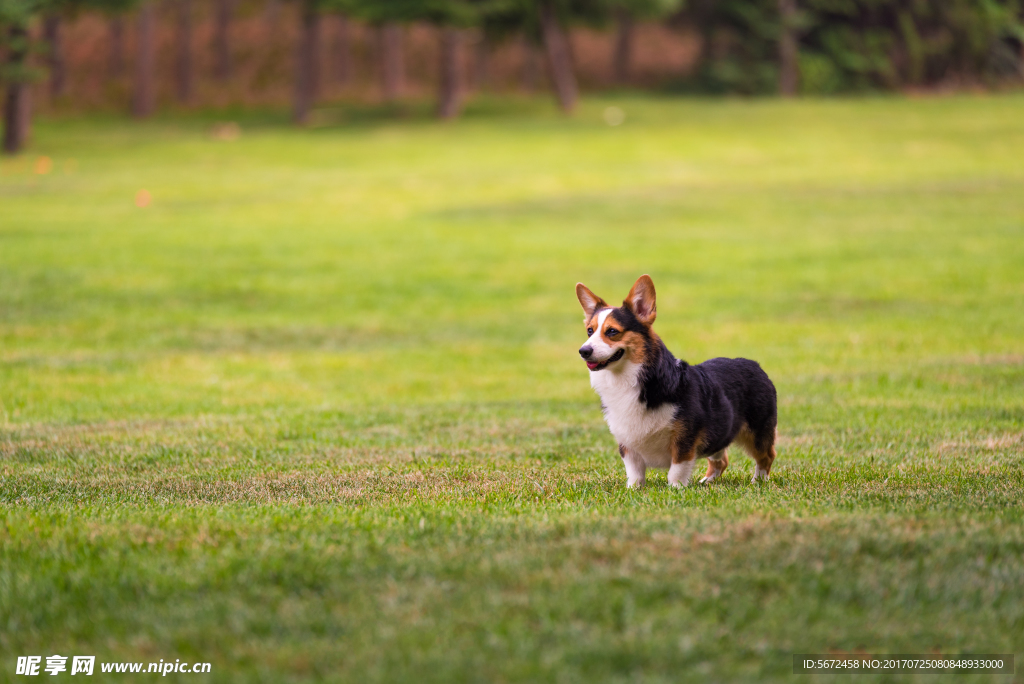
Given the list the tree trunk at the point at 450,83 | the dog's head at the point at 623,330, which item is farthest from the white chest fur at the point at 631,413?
the tree trunk at the point at 450,83

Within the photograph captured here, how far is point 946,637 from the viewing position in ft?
14.5

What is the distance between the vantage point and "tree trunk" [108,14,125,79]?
66.0m

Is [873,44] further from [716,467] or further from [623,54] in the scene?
[716,467]

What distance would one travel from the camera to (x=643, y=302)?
271 inches

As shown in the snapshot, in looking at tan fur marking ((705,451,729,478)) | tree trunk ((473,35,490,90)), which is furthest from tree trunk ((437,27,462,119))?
tan fur marking ((705,451,729,478))

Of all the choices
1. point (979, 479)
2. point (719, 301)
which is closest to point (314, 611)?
point (979, 479)

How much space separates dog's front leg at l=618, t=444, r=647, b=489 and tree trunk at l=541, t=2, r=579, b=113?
41936mm

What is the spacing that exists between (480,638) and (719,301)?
15376 mm

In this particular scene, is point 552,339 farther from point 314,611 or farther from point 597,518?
point 314,611

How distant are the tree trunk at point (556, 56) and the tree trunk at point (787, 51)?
A: 1125 centimetres

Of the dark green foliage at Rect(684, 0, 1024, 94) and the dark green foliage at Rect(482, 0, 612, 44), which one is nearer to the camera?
→ the dark green foliage at Rect(482, 0, 612, 44)

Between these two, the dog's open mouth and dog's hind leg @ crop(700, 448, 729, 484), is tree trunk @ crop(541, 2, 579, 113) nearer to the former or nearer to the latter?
dog's hind leg @ crop(700, 448, 729, 484)

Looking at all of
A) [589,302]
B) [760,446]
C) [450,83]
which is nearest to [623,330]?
[589,302]

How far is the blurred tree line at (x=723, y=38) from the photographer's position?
45.0 metres
